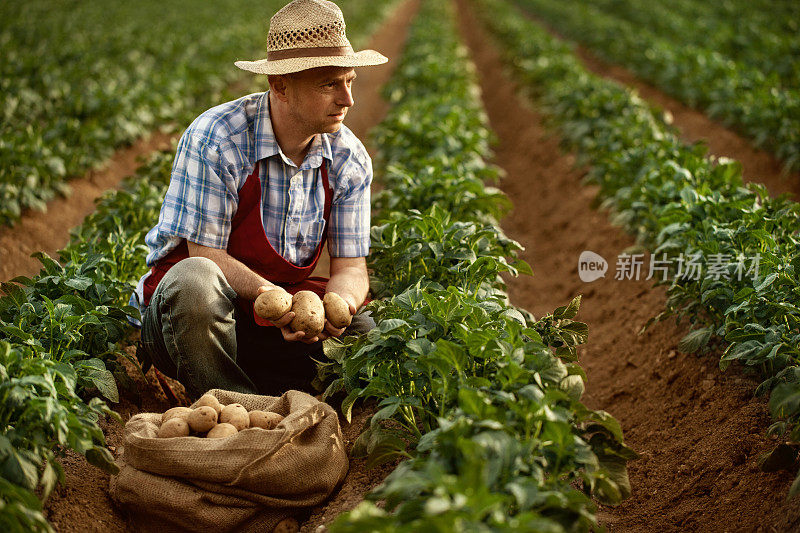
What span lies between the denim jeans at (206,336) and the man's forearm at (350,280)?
0.13m

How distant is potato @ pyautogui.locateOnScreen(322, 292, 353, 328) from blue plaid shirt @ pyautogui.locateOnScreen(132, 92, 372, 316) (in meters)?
0.36

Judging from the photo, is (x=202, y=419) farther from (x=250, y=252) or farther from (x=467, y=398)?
(x=467, y=398)

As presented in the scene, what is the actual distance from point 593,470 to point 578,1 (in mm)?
25426

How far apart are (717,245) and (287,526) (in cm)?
237

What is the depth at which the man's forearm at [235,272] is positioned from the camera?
300cm

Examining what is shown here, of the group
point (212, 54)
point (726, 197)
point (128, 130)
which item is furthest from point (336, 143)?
point (212, 54)

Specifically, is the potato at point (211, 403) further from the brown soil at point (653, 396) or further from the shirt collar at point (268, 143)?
the brown soil at point (653, 396)

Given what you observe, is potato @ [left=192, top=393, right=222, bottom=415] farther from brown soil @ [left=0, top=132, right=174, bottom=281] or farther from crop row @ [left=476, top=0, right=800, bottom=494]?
brown soil @ [left=0, top=132, right=174, bottom=281]

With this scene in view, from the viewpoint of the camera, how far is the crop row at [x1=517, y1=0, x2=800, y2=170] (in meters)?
7.04

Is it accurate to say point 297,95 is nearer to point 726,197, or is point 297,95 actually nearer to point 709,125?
point 726,197

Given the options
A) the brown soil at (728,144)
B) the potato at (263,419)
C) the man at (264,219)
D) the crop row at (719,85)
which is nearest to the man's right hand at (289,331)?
the man at (264,219)

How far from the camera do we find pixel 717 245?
3496mm

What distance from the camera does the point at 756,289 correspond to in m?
2.99

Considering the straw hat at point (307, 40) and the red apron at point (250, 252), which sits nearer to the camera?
the straw hat at point (307, 40)
